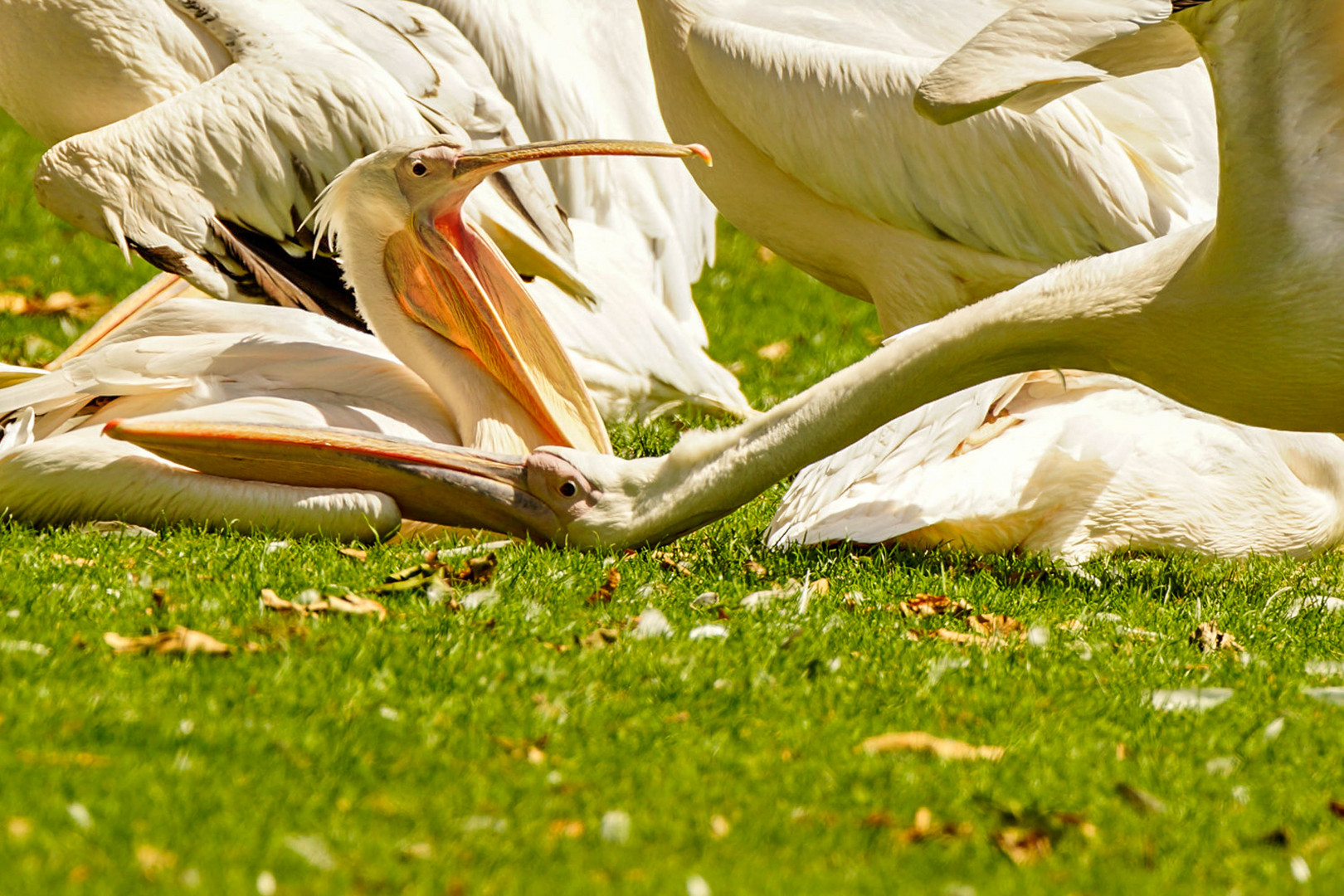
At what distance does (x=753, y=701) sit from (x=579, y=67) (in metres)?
5.41

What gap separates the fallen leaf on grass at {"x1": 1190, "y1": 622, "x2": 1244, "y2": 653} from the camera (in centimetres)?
404

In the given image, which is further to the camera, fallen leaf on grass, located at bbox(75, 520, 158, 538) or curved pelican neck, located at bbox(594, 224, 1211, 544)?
fallen leaf on grass, located at bbox(75, 520, 158, 538)

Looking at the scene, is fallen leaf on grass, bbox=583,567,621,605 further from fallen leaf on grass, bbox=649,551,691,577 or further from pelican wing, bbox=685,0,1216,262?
pelican wing, bbox=685,0,1216,262

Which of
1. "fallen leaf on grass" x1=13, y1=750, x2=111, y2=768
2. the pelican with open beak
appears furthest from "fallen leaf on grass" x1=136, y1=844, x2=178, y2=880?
the pelican with open beak

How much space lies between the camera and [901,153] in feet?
19.6

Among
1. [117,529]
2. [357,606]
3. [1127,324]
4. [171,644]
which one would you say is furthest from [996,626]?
[117,529]

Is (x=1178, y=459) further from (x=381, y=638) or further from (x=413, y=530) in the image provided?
(x=381, y=638)

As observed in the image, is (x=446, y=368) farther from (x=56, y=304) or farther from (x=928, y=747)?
(x=56, y=304)

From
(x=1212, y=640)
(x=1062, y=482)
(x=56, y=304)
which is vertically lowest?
(x=56, y=304)

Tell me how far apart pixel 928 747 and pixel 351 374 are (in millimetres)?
3034

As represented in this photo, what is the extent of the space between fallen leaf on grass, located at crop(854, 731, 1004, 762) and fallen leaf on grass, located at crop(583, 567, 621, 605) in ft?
3.85

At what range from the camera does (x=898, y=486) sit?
523 centimetres

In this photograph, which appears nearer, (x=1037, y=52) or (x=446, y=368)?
(x=1037, y=52)

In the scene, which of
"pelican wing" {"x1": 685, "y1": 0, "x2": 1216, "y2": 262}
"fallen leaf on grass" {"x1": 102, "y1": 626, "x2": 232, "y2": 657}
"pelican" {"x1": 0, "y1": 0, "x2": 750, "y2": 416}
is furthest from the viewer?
"pelican" {"x1": 0, "y1": 0, "x2": 750, "y2": 416}
